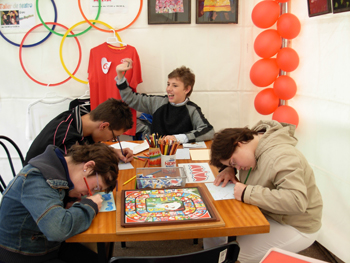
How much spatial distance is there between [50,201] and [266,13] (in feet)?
7.49

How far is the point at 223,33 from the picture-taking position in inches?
120

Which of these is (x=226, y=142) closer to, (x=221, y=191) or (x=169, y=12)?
(x=221, y=191)

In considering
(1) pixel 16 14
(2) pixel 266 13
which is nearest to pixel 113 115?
(2) pixel 266 13

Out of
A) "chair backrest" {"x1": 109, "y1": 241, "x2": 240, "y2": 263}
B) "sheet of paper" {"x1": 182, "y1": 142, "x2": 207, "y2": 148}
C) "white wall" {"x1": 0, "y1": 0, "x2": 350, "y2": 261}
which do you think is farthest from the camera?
"white wall" {"x1": 0, "y1": 0, "x2": 350, "y2": 261}

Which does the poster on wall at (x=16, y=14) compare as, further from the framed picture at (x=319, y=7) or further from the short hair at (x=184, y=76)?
the framed picture at (x=319, y=7)

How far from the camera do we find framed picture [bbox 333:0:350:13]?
1.95m

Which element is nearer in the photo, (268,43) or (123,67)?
(268,43)

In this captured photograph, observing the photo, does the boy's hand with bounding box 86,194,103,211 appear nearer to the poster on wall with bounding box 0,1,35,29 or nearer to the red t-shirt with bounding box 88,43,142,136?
the red t-shirt with bounding box 88,43,142,136

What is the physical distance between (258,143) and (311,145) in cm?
127

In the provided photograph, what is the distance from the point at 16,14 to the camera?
2.92 m

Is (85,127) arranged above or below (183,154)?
above

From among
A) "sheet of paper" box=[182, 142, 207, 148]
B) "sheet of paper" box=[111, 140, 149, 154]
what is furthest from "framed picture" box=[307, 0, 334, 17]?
"sheet of paper" box=[111, 140, 149, 154]

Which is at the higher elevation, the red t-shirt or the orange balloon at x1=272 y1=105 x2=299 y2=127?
the red t-shirt

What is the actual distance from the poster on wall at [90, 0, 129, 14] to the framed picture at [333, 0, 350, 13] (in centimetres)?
187
